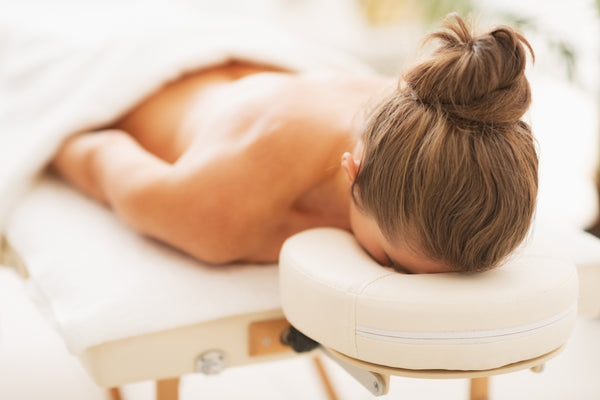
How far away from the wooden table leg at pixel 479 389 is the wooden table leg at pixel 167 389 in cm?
57

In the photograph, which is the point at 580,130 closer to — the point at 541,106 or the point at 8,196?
the point at 541,106

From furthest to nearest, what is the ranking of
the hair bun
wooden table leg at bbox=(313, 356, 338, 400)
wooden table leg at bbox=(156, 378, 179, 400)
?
wooden table leg at bbox=(313, 356, 338, 400) < wooden table leg at bbox=(156, 378, 179, 400) < the hair bun

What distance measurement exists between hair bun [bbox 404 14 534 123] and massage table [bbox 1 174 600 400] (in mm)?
194

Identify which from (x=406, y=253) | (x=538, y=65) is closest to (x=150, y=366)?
(x=406, y=253)

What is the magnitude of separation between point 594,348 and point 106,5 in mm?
1492

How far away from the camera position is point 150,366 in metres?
0.96

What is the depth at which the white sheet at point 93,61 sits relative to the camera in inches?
54.9

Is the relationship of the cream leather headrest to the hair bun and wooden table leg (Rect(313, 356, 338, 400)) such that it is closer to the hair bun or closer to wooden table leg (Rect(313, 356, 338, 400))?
the hair bun

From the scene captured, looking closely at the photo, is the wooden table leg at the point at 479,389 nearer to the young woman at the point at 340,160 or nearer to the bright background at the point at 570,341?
the bright background at the point at 570,341

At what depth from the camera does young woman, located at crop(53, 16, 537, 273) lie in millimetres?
765

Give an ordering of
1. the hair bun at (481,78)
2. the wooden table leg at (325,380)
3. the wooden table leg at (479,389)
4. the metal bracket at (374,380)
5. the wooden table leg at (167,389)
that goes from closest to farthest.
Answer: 1. the hair bun at (481,78)
2. the metal bracket at (374,380)
3. the wooden table leg at (167,389)
4. the wooden table leg at (479,389)
5. the wooden table leg at (325,380)

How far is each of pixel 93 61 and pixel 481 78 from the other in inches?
38.6

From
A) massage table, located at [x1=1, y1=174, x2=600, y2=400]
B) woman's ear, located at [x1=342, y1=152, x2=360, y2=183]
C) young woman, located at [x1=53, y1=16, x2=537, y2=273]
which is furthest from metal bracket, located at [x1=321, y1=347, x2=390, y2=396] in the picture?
woman's ear, located at [x1=342, y1=152, x2=360, y2=183]

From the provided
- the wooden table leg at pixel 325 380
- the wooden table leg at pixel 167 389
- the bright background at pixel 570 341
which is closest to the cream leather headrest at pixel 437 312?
the wooden table leg at pixel 167 389
